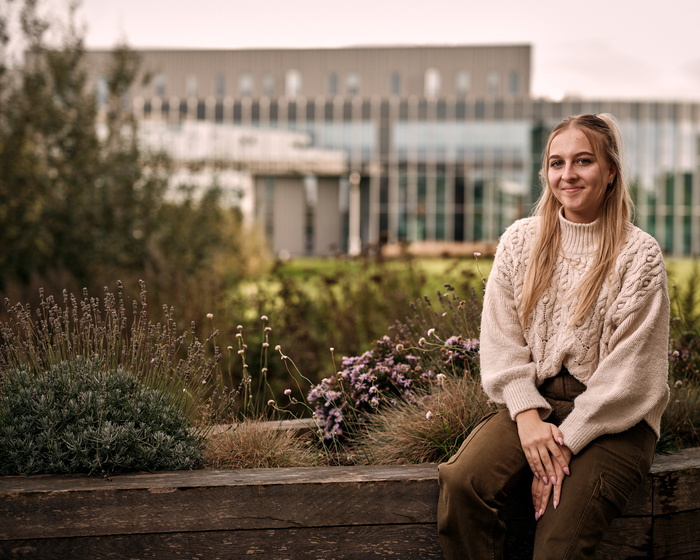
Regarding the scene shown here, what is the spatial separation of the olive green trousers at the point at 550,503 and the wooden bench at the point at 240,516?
206 mm

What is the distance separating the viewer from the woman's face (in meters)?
2.64

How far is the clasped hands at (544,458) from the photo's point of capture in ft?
7.84

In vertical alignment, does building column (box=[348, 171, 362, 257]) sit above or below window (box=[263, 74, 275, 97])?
below

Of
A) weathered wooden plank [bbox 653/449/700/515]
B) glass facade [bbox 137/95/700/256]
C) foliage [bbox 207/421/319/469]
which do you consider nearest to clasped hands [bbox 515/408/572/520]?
weathered wooden plank [bbox 653/449/700/515]

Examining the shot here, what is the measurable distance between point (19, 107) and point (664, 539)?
8.97m

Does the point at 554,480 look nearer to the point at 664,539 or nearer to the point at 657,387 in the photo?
the point at 657,387

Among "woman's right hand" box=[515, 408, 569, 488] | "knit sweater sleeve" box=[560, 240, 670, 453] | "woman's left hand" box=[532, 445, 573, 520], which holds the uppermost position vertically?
"knit sweater sleeve" box=[560, 240, 670, 453]

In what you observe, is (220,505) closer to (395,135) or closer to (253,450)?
(253,450)

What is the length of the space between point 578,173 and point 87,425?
2149 mm

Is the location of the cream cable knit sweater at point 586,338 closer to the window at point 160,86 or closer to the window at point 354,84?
the window at point 354,84

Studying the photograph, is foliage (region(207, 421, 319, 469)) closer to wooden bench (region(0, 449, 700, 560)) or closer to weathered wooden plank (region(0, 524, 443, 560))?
wooden bench (region(0, 449, 700, 560))

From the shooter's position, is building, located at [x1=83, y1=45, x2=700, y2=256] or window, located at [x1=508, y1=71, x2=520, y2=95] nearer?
building, located at [x1=83, y1=45, x2=700, y2=256]

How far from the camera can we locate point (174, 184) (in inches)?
455

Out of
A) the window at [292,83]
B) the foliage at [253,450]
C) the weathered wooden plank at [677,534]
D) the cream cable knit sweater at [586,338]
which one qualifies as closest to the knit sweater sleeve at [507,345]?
the cream cable knit sweater at [586,338]
